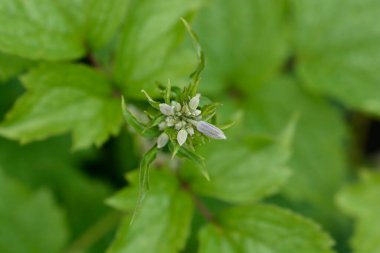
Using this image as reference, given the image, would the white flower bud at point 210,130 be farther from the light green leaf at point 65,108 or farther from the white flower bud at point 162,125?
the light green leaf at point 65,108

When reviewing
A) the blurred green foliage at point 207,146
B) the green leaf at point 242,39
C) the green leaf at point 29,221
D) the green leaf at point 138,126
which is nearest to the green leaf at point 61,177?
the blurred green foliage at point 207,146

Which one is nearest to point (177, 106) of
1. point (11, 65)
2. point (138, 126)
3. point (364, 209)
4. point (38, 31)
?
point (138, 126)

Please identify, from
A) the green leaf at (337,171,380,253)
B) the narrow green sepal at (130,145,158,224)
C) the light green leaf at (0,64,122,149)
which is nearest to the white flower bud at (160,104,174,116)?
the narrow green sepal at (130,145,158,224)

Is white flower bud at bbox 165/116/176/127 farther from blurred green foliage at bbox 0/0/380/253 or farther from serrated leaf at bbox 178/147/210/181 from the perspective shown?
blurred green foliage at bbox 0/0/380/253

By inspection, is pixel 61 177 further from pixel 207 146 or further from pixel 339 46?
pixel 339 46

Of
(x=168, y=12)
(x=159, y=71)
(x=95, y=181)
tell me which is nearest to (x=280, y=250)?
(x=159, y=71)

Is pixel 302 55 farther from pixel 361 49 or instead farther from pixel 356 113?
pixel 356 113
